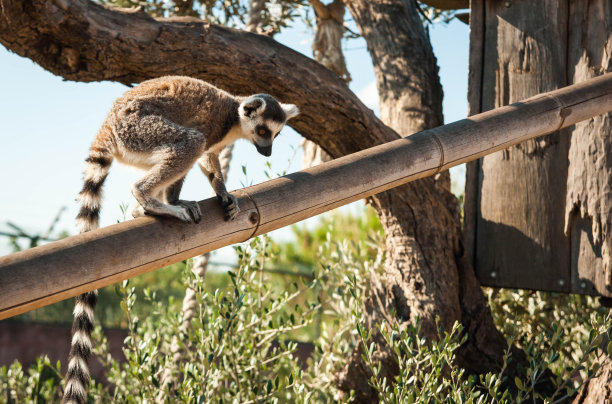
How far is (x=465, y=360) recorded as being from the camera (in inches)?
116

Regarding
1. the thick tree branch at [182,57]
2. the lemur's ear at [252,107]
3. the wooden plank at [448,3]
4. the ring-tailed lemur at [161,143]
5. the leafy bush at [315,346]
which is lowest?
the leafy bush at [315,346]

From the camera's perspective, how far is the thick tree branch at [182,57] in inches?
88.7

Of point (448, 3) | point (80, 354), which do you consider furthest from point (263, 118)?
point (448, 3)

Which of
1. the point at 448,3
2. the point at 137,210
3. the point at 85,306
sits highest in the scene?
the point at 448,3

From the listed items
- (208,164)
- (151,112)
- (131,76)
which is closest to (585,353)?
(208,164)

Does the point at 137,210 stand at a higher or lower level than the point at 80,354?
higher

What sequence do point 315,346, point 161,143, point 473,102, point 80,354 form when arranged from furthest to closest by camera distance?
1. point 315,346
2. point 473,102
3. point 161,143
4. point 80,354

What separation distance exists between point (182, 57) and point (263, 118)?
20.6 inches

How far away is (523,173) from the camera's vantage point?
2945mm

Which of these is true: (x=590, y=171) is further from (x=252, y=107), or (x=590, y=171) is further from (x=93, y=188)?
(x=93, y=188)

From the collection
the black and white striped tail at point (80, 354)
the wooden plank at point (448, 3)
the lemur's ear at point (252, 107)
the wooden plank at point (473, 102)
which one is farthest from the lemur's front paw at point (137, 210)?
the wooden plank at point (448, 3)

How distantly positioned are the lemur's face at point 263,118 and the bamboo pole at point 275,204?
57 cm

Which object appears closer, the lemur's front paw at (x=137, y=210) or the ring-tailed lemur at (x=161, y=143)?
the ring-tailed lemur at (x=161, y=143)

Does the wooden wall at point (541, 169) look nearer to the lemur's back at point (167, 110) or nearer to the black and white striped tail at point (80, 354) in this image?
the lemur's back at point (167, 110)
